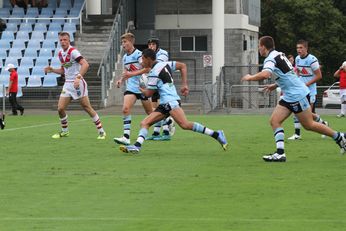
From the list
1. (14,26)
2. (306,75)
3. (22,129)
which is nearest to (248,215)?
(306,75)

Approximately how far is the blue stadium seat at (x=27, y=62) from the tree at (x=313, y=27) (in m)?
35.0

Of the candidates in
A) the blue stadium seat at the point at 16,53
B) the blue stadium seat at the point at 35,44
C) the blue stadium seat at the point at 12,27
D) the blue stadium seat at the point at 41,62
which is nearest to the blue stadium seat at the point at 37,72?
the blue stadium seat at the point at 41,62

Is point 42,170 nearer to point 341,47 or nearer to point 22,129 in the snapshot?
point 22,129

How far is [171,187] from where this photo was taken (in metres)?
13.7

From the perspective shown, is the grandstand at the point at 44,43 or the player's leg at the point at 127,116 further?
the grandstand at the point at 44,43

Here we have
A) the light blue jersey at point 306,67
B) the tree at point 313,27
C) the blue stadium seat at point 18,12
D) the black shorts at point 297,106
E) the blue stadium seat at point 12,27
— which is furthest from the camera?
the tree at point 313,27

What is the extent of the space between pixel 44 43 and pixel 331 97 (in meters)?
12.9

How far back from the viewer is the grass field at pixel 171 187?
35.6ft

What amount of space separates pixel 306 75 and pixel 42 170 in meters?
8.48

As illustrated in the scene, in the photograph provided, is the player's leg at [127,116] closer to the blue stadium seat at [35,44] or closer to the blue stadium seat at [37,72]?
the blue stadium seat at [37,72]

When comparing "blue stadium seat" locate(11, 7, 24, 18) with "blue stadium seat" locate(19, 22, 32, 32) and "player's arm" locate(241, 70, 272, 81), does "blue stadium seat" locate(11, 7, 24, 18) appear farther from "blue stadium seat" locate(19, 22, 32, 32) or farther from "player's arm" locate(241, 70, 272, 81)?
"player's arm" locate(241, 70, 272, 81)

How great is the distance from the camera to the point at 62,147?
20.7m

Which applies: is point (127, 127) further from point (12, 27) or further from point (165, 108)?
point (12, 27)

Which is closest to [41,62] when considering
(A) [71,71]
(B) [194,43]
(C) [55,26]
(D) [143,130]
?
(C) [55,26]
